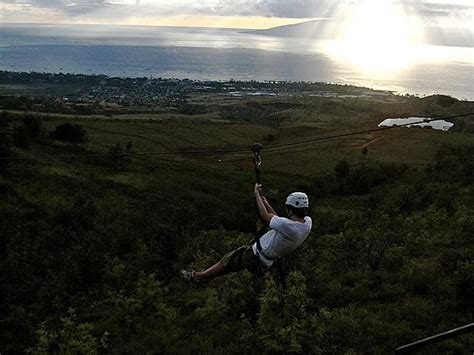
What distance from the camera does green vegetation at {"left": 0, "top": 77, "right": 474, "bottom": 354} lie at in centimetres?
746

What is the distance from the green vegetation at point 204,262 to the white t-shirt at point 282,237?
50.3 inches

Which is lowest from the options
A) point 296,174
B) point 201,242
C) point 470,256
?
point 296,174

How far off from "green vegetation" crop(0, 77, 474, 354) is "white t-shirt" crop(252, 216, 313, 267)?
1.28 m

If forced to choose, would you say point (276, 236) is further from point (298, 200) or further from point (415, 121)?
point (415, 121)

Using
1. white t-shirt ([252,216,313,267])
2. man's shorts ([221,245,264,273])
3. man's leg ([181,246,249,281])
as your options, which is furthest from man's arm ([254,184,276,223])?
man's leg ([181,246,249,281])

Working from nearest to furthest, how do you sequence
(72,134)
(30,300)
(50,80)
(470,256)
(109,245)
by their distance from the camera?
(470,256) → (30,300) → (109,245) → (72,134) → (50,80)

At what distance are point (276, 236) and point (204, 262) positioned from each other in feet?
16.4

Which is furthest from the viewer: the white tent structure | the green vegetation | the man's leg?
the white tent structure

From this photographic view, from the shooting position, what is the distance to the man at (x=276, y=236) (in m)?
5.90

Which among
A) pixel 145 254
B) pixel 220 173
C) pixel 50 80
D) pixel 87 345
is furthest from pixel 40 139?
pixel 50 80

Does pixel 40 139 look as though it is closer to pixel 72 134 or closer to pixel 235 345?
pixel 72 134

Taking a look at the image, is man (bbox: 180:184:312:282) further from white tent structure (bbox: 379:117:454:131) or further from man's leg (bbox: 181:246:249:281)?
white tent structure (bbox: 379:117:454:131)

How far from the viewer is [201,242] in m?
13.8

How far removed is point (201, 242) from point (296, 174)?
Answer: 22768mm
